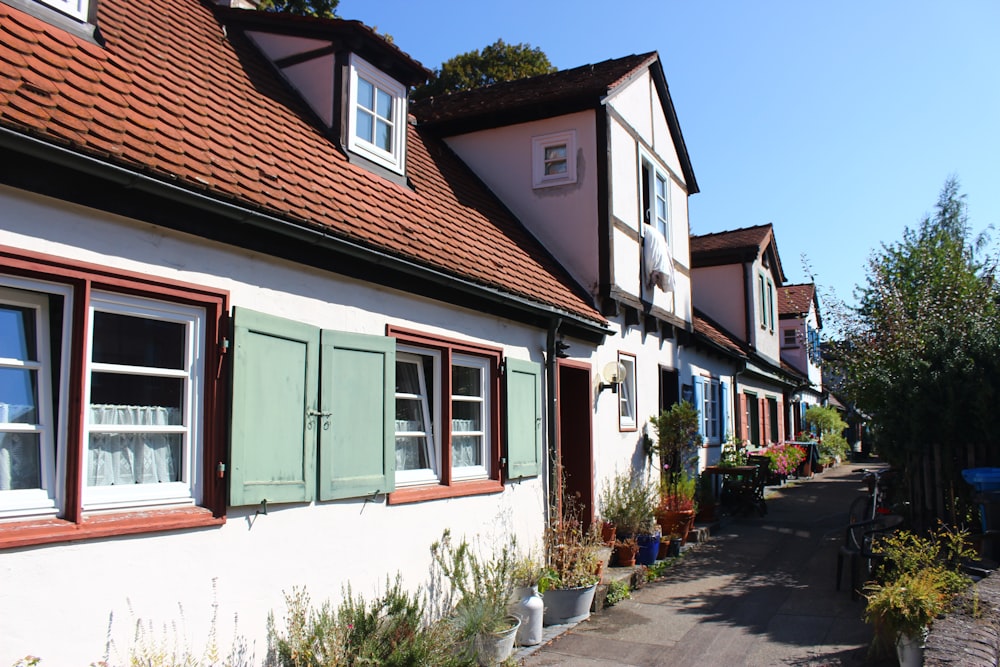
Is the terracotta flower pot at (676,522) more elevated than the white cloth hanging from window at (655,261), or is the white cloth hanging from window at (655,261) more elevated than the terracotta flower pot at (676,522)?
the white cloth hanging from window at (655,261)

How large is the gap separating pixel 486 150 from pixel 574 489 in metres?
5.01

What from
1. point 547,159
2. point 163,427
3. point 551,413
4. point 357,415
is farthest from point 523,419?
point 547,159

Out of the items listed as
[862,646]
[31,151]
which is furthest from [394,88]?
[862,646]

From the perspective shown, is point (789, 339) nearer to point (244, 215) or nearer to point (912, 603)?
point (912, 603)

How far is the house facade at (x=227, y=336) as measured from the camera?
154 inches

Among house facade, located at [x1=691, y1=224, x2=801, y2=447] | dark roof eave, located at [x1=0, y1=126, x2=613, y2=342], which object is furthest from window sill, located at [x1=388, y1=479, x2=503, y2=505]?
house facade, located at [x1=691, y1=224, x2=801, y2=447]

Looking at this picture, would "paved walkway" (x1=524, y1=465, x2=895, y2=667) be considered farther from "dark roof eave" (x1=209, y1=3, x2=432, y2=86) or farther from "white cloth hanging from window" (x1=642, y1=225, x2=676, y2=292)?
"dark roof eave" (x1=209, y1=3, x2=432, y2=86)

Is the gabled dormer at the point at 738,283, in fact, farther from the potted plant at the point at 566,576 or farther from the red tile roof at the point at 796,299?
the potted plant at the point at 566,576

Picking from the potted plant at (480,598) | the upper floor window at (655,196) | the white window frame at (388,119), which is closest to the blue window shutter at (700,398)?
the upper floor window at (655,196)

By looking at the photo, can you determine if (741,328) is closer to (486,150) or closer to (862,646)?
(486,150)

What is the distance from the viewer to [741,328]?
20719 millimetres

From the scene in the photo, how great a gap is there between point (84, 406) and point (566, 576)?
490cm

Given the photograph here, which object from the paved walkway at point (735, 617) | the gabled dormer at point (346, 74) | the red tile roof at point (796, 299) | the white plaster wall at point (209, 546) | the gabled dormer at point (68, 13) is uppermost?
the red tile roof at point (796, 299)

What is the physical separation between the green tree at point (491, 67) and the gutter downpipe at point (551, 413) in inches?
588
